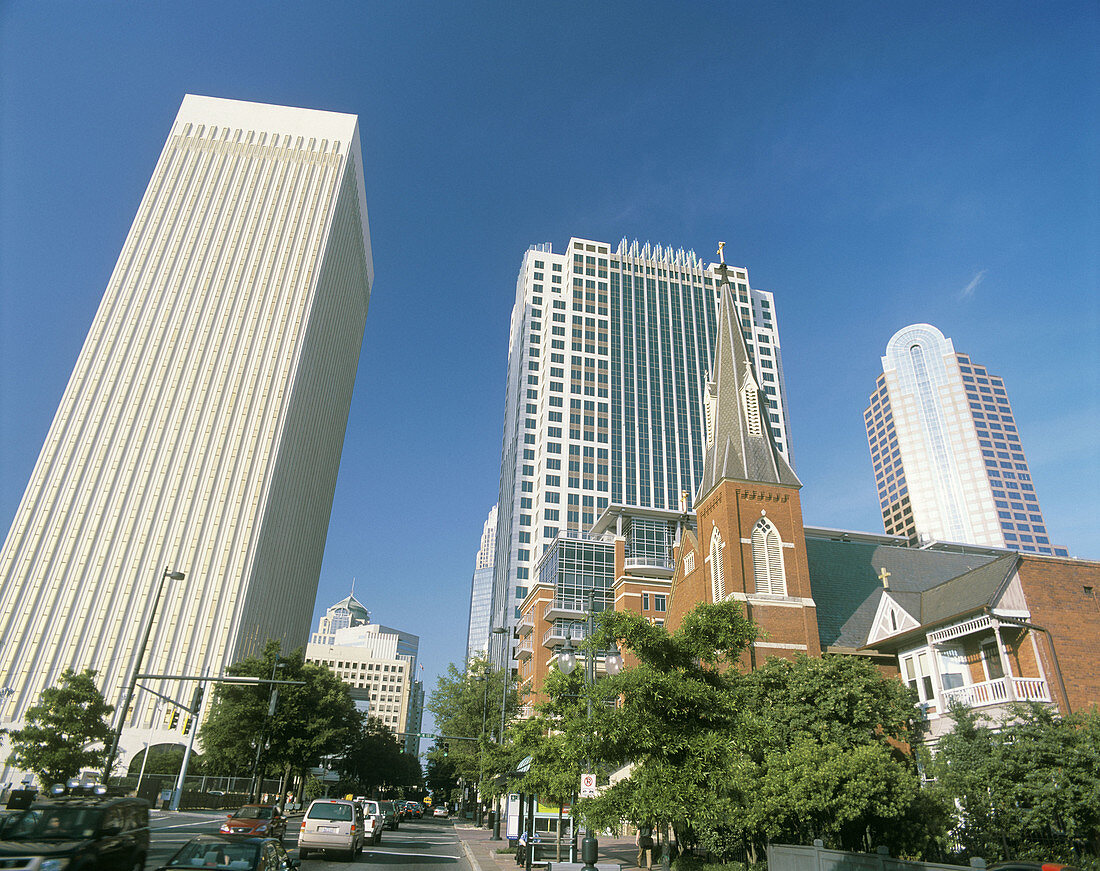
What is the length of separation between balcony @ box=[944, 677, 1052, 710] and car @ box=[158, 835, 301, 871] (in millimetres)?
25950

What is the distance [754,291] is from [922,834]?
114660 millimetres

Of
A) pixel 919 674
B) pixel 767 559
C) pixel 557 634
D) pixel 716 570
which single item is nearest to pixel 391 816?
pixel 557 634

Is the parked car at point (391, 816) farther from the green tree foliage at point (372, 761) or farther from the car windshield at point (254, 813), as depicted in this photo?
the car windshield at point (254, 813)

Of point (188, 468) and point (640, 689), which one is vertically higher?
point (188, 468)

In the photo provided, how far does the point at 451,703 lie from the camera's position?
61.1m

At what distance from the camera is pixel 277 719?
158ft

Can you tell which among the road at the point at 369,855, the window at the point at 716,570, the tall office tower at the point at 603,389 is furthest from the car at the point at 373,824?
the tall office tower at the point at 603,389

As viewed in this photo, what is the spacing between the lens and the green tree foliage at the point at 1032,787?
64.3 ft

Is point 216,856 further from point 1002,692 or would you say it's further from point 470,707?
point 470,707

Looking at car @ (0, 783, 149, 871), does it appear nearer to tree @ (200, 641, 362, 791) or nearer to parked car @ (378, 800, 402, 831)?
tree @ (200, 641, 362, 791)

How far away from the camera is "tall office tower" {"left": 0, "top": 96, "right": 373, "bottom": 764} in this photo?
68.6 metres

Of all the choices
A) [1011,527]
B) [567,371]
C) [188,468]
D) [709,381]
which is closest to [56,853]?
[709,381]

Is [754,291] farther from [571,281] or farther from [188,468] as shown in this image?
[188,468]

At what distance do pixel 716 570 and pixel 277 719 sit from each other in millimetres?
32028
